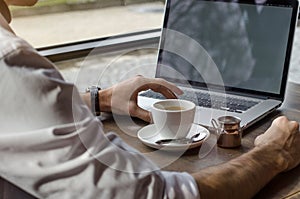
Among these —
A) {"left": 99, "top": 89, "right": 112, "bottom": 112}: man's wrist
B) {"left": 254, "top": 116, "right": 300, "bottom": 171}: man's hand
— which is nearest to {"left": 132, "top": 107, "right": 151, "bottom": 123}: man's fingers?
{"left": 99, "top": 89, "right": 112, "bottom": 112}: man's wrist

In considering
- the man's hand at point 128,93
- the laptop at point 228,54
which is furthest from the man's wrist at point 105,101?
the laptop at point 228,54

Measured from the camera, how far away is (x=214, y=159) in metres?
1.16

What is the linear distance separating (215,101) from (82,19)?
1.50 metres

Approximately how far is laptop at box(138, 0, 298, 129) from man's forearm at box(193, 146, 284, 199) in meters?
0.29

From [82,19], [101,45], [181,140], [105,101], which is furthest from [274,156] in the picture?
[82,19]

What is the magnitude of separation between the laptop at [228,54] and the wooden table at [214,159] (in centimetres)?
5

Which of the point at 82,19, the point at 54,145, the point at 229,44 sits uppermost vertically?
the point at 54,145

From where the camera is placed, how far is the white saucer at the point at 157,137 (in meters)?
1.19

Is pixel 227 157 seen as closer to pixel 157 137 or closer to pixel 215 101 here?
pixel 157 137

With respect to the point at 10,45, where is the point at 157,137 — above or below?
below

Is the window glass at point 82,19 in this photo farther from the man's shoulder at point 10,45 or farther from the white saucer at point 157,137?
the man's shoulder at point 10,45

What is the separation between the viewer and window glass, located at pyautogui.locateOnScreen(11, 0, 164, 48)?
2584 mm

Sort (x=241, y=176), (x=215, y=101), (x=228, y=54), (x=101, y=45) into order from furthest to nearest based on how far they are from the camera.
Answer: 1. (x=101, y=45)
2. (x=228, y=54)
3. (x=215, y=101)
4. (x=241, y=176)

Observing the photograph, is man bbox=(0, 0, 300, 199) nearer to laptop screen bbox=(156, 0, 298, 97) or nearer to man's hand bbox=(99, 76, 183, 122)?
man's hand bbox=(99, 76, 183, 122)
